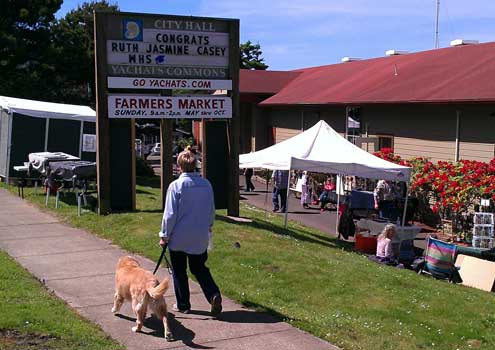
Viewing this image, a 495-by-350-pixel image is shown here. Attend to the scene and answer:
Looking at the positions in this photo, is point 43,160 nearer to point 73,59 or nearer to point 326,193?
point 326,193

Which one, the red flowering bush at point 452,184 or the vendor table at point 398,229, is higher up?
the red flowering bush at point 452,184

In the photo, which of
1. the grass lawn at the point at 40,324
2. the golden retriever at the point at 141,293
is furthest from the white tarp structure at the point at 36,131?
the golden retriever at the point at 141,293

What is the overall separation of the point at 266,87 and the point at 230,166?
20339 mm

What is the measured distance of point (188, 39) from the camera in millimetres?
13219

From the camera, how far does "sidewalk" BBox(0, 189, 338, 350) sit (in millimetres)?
5867

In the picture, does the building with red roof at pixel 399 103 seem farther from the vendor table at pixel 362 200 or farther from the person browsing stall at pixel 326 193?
the vendor table at pixel 362 200

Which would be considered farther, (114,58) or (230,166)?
(230,166)

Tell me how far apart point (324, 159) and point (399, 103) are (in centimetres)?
693

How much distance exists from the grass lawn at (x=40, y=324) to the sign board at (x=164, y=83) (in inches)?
247

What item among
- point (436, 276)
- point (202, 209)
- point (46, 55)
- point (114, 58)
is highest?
point (46, 55)

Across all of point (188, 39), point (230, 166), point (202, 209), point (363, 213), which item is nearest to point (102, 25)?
point (188, 39)

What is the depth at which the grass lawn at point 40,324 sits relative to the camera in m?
5.45

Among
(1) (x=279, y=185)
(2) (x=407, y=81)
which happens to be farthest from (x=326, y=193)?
(2) (x=407, y=81)

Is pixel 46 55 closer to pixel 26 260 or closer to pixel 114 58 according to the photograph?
pixel 114 58
